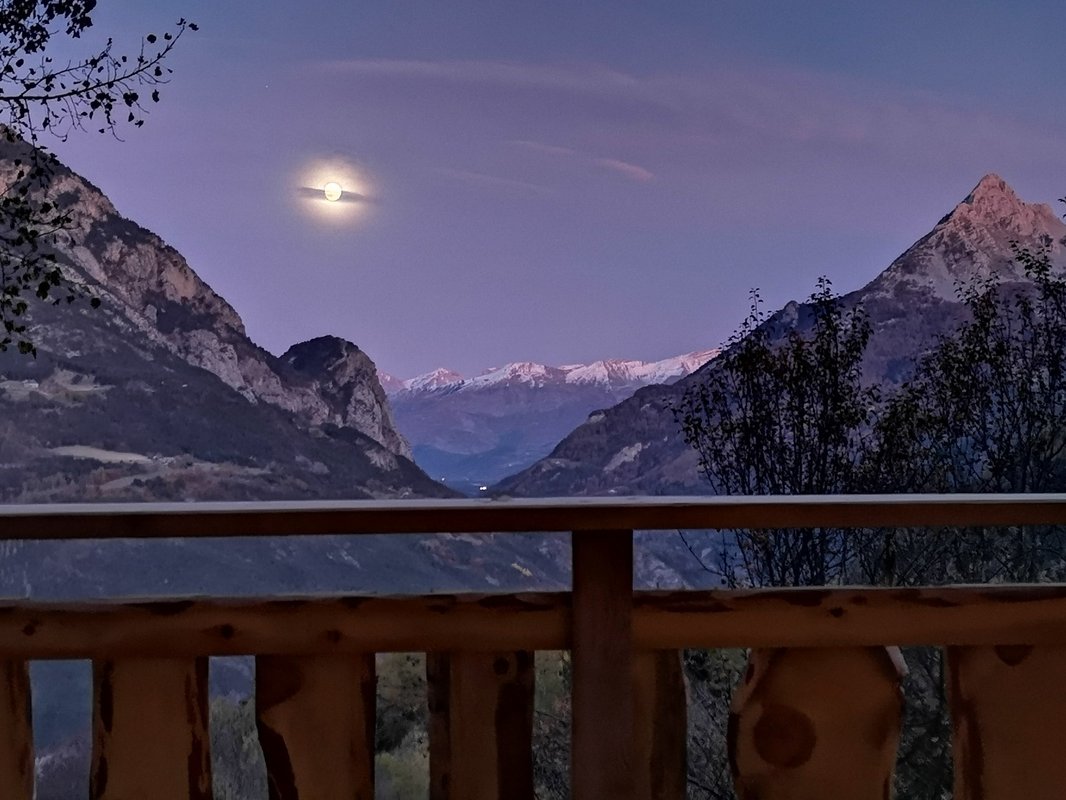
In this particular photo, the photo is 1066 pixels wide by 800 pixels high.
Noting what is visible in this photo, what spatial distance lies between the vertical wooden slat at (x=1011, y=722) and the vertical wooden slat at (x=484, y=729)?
15.3 inches

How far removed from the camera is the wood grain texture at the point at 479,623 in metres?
0.80

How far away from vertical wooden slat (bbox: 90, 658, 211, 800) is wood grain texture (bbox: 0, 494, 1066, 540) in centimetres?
14

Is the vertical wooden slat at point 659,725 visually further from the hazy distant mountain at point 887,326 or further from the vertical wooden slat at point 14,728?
the hazy distant mountain at point 887,326

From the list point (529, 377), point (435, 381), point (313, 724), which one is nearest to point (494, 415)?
point (529, 377)

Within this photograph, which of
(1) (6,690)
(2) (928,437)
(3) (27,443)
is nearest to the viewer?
(1) (6,690)

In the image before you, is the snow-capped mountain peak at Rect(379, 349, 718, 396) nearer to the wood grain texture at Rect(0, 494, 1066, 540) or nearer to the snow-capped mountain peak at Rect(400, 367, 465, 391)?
the snow-capped mountain peak at Rect(400, 367, 465, 391)

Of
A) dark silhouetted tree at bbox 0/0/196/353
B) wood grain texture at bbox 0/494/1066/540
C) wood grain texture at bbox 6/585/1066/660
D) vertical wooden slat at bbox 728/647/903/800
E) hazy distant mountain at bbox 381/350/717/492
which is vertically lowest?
vertical wooden slat at bbox 728/647/903/800

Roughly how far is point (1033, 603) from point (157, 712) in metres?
0.76

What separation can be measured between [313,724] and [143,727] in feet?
0.47

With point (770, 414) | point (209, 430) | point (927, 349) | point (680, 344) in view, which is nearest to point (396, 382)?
point (209, 430)

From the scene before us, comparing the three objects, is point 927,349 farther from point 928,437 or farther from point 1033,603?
point 1033,603

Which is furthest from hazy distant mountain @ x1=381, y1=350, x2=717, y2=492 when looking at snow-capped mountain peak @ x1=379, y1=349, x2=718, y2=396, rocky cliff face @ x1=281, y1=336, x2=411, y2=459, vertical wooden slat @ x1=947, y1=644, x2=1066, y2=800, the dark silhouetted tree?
vertical wooden slat @ x1=947, y1=644, x2=1066, y2=800

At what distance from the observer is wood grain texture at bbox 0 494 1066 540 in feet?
2.46

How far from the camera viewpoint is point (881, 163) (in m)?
5.38
